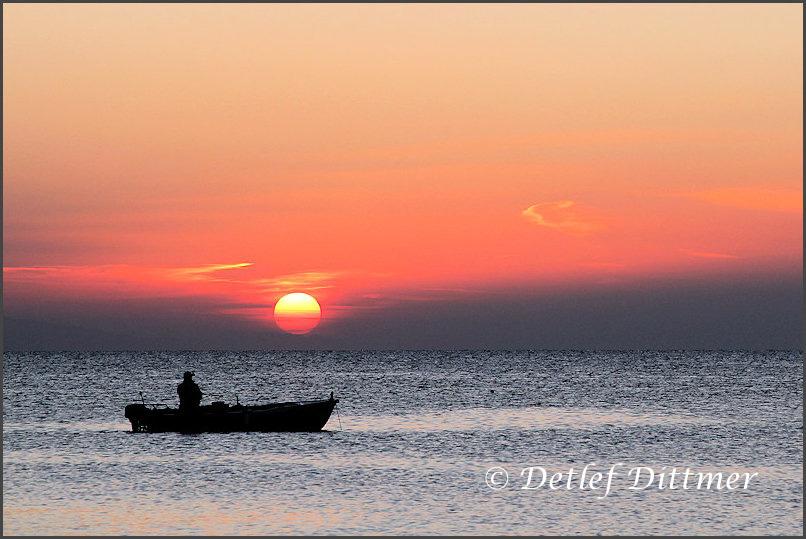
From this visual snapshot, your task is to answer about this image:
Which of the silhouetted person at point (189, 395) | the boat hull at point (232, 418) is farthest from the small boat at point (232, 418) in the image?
the silhouetted person at point (189, 395)

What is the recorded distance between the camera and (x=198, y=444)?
133 ft

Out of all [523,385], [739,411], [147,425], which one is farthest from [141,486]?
[523,385]

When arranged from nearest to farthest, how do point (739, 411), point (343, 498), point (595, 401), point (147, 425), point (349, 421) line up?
1. point (343, 498)
2. point (147, 425)
3. point (349, 421)
4. point (739, 411)
5. point (595, 401)

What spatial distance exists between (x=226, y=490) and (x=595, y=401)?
4907cm

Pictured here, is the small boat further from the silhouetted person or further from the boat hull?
the silhouetted person

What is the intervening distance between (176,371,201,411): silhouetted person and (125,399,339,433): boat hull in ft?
1.63

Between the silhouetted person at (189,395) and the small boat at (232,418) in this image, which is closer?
the silhouetted person at (189,395)

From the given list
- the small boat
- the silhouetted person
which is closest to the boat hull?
the small boat

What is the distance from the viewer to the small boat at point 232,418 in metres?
43.6

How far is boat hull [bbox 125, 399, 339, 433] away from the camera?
43.6 meters

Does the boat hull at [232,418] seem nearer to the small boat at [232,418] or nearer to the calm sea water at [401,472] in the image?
the small boat at [232,418]

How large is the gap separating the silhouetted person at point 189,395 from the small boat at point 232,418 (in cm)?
41

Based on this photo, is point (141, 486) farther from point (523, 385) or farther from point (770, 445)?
point (523, 385)

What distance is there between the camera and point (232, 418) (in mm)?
44094
